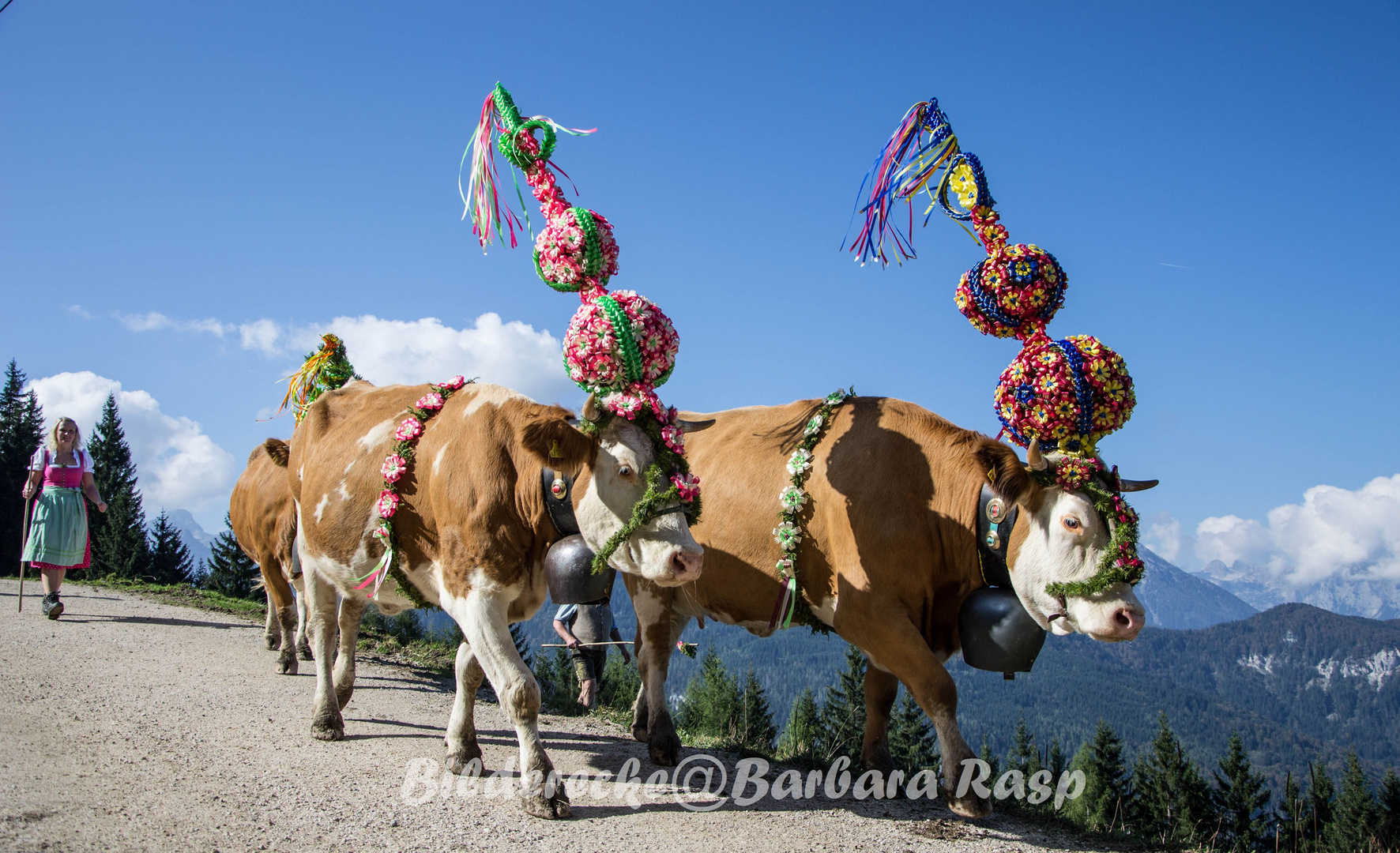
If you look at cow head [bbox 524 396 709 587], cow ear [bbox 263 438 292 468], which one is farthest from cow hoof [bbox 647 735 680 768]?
cow ear [bbox 263 438 292 468]

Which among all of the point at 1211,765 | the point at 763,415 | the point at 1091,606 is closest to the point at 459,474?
the point at 763,415

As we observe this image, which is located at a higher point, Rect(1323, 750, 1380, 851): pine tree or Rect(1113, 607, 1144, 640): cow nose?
Rect(1113, 607, 1144, 640): cow nose

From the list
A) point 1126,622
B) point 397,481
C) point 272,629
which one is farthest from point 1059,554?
point 272,629

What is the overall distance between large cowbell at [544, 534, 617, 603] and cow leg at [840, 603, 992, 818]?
1.53 metres

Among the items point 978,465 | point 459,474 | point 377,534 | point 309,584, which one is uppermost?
point 978,465

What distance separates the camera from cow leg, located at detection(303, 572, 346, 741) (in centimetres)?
599

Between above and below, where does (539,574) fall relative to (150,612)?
above

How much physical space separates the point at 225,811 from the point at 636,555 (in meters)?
2.36

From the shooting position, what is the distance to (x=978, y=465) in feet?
17.6

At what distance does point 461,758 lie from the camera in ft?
17.4

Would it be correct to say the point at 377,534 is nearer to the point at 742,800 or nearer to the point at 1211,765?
the point at 742,800

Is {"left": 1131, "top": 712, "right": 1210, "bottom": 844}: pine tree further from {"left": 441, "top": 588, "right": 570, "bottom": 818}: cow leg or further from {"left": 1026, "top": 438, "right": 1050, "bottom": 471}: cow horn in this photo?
{"left": 441, "top": 588, "right": 570, "bottom": 818}: cow leg

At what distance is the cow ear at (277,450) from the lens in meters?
8.73

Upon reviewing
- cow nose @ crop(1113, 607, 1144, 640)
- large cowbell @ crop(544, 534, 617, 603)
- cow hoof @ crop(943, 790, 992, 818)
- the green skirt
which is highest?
cow nose @ crop(1113, 607, 1144, 640)
